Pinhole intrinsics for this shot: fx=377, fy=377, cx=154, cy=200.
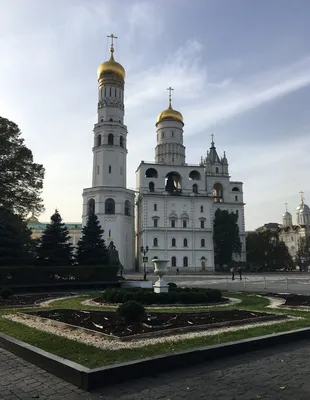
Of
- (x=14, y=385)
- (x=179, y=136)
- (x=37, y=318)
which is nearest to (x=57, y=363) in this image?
(x=14, y=385)

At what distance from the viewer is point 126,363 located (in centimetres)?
599

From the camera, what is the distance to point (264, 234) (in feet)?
243

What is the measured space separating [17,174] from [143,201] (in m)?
36.3

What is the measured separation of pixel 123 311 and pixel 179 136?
6592 centimetres

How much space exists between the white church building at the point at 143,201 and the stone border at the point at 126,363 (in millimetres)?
51776

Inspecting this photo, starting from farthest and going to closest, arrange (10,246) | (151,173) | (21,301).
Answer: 1. (151,173)
2. (10,246)
3. (21,301)

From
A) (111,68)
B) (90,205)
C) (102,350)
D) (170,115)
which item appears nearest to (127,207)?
(90,205)

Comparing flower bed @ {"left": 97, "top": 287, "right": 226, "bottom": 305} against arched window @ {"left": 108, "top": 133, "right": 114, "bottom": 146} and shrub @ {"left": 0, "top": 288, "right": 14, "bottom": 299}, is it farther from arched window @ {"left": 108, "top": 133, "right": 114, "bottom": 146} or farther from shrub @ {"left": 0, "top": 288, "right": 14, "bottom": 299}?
arched window @ {"left": 108, "top": 133, "right": 114, "bottom": 146}

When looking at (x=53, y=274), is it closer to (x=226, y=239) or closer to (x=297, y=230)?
(x=226, y=239)

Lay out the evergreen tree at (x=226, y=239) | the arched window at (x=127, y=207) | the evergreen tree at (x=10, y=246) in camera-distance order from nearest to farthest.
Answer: the evergreen tree at (x=10, y=246) → the arched window at (x=127, y=207) → the evergreen tree at (x=226, y=239)

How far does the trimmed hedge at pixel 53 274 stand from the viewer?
23234mm

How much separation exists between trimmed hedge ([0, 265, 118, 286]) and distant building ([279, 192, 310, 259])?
90.3 metres

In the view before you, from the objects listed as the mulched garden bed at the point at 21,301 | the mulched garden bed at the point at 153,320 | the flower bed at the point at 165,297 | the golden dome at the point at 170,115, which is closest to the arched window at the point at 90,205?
the golden dome at the point at 170,115

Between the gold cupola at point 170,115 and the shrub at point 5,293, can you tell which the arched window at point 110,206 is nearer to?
the gold cupola at point 170,115
